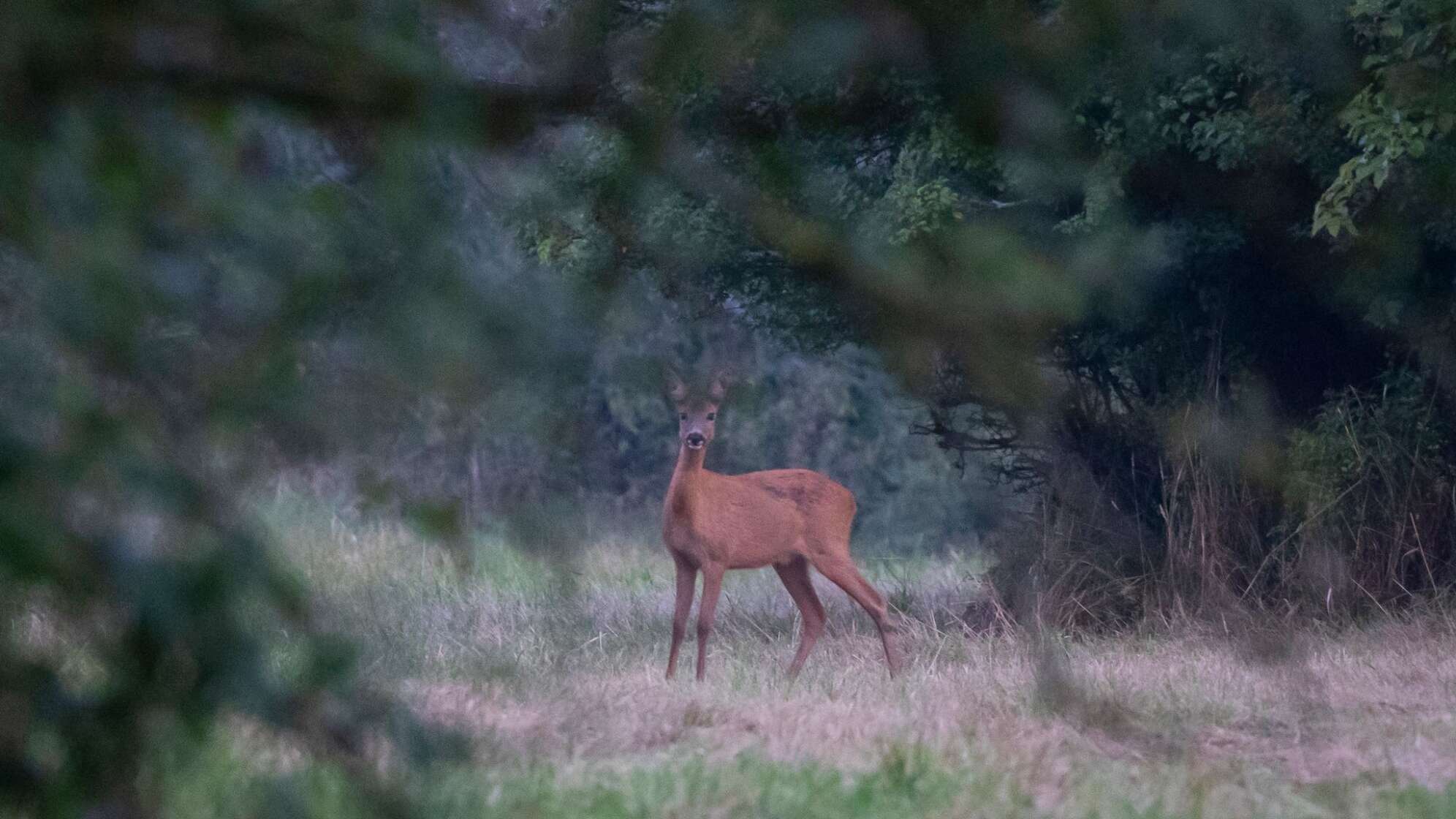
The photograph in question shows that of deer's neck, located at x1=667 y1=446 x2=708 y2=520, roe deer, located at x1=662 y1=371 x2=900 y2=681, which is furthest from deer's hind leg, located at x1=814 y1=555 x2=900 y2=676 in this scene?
deer's neck, located at x1=667 y1=446 x2=708 y2=520

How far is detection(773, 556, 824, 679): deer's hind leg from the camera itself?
9445 millimetres

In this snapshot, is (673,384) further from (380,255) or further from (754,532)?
(754,532)

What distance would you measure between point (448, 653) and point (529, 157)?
5093 millimetres

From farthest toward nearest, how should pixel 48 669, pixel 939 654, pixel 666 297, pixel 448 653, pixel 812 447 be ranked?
pixel 812 447
pixel 939 654
pixel 448 653
pixel 666 297
pixel 48 669

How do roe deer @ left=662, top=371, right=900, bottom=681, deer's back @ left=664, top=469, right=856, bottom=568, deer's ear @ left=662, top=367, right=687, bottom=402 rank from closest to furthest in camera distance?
1. deer's ear @ left=662, top=367, right=687, bottom=402
2. roe deer @ left=662, top=371, right=900, bottom=681
3. deer's back @ left=664, top=469, right=856, bottom=568

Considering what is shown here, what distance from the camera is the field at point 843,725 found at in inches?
137

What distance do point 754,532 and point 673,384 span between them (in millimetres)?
6730

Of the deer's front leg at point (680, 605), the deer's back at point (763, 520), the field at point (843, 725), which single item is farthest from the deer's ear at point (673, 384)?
the deer's back at point (763, 520)

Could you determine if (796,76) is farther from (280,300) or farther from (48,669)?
(48,669)

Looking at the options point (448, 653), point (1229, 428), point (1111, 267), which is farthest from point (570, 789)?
point (1229, 428)

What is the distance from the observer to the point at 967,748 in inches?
222

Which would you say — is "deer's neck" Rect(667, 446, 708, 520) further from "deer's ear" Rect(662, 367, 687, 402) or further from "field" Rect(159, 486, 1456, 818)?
"deer's ear" Rect(662, 367, 687, 402)

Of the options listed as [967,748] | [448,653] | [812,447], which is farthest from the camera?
[812,447]

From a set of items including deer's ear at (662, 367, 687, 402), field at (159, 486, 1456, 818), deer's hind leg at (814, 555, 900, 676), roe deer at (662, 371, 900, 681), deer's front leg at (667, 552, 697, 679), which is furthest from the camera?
roe deer at (662, 371, 900, 681)
